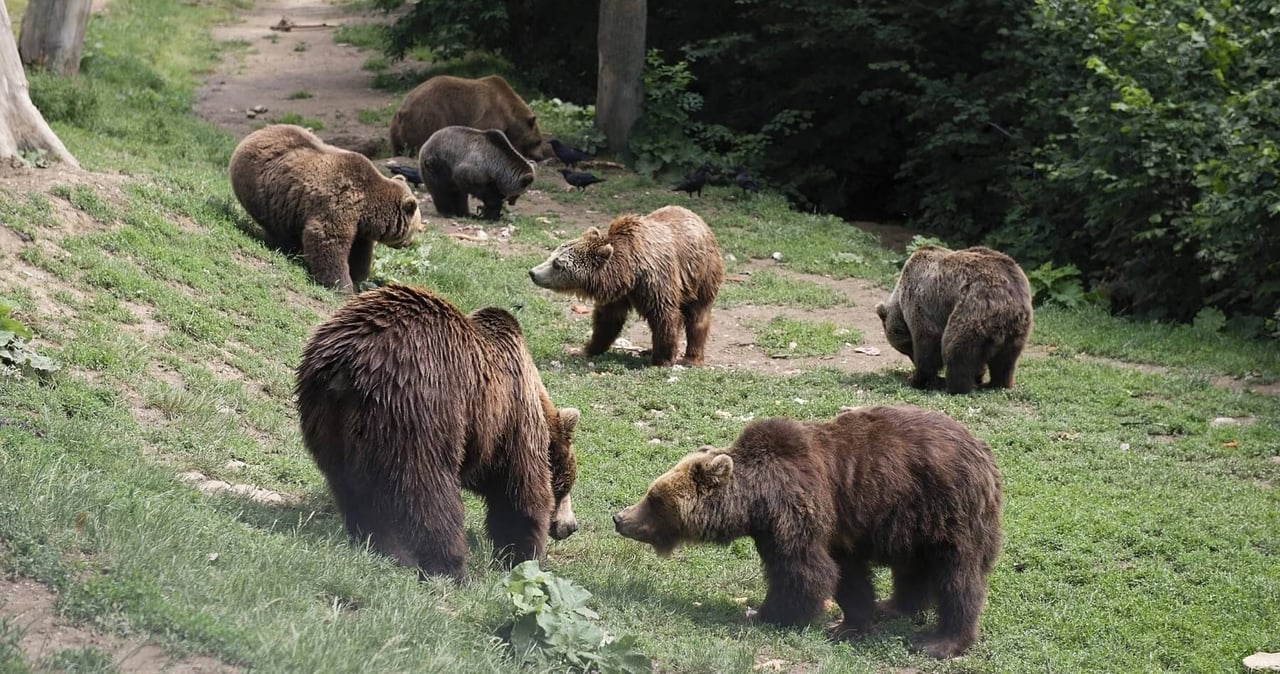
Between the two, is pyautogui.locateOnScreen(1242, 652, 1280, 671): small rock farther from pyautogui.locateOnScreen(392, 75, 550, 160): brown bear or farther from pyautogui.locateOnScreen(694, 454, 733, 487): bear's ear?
pyautogui.locateOnScreen(392, 75, 550, 160): brown bear

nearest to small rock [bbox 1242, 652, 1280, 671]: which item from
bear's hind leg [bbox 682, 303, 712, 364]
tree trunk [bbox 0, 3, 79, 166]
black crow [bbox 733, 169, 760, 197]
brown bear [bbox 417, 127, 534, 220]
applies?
bear's hind leg [bbox 682, 303, 712, 364]

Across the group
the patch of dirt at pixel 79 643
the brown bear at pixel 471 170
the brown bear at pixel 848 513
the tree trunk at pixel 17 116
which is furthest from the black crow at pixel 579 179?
the patch of dirt at pixel 79 643

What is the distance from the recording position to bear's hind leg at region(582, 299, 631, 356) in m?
12.1

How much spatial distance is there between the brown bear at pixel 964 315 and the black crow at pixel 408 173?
25.9 ft

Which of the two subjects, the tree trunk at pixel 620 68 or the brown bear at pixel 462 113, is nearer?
the brown bear at pixel 462 113

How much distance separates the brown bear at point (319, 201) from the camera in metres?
11.9

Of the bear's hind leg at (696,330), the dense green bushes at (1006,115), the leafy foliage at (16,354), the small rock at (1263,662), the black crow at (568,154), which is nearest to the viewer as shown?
the small rock at (1263,662)

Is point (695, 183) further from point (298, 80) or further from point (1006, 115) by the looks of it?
point (298, 80)

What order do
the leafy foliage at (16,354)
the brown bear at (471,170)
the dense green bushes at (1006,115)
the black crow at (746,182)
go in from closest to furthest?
the leafy foliage at (16,354) < the dense green bushes at (1006,115) < the brown bear at (471,170) < the black crow at (746,182)

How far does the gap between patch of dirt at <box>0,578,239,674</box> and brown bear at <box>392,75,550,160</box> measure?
1550cm

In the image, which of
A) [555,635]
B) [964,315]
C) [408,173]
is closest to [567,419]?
[555,635]

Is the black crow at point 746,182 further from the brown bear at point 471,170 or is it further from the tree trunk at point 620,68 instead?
the brown bear at point 471,170

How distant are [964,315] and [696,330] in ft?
8.46

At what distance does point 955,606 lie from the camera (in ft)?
21.8
